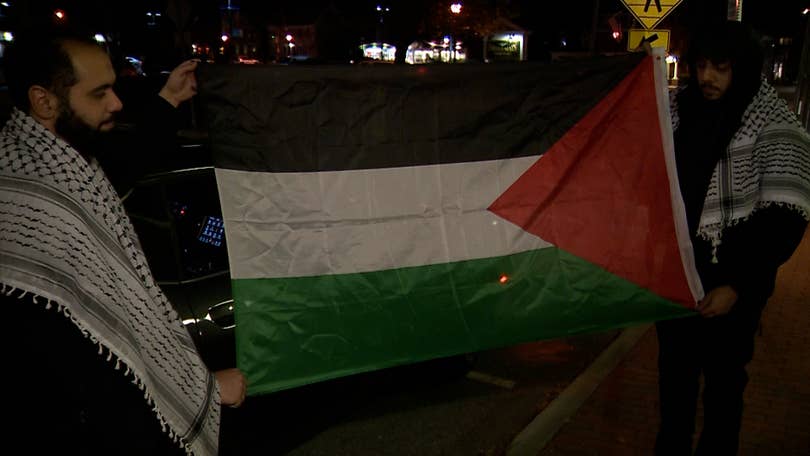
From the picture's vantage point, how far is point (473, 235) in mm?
2693

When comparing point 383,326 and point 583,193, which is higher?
point 583,193

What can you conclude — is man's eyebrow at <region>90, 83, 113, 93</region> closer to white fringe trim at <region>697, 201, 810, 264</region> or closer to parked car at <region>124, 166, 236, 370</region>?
parked car at <region>124, 166, 236, 370</region>

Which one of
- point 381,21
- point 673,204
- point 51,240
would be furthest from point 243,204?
point 381,21

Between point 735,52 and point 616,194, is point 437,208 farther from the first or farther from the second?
point 735,52

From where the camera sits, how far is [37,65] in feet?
5.34

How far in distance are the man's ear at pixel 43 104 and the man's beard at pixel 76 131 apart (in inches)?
0.7

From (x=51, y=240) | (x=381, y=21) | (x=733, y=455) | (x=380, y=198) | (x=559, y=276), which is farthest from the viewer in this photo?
(x=381, y=21)

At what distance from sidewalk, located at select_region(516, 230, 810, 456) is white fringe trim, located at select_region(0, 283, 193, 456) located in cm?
245

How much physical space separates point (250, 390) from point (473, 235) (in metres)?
1.11

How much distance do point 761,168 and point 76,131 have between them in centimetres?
263

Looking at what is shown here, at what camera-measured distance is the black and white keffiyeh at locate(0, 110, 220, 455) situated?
149 centimetres

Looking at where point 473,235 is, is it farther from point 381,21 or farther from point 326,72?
point 381,21

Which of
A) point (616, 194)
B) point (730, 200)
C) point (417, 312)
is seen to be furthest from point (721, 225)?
point (417, 312)

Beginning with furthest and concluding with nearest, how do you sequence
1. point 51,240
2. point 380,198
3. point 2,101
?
1. point 2,101
2. point 380,198
3. point 51,240
